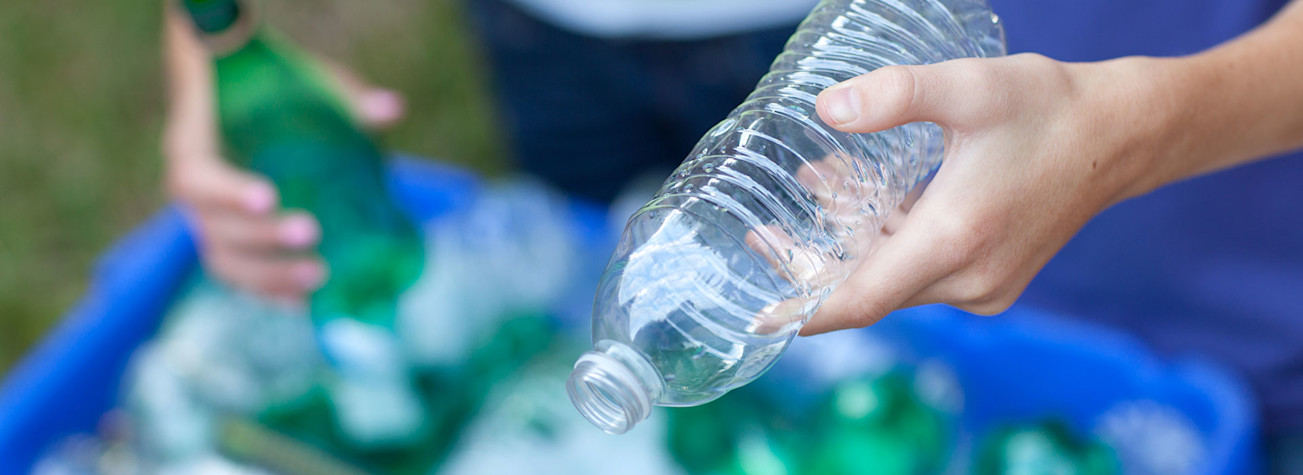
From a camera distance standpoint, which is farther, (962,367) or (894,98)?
(962,367)

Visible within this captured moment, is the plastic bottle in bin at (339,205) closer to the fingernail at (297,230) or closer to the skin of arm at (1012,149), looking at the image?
the fingernail at (297,230)

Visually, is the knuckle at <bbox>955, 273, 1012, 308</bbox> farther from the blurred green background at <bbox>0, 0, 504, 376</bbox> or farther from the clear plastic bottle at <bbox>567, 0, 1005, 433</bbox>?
the blurred green background at <bbox>0, 0, 504, 376</bbox>

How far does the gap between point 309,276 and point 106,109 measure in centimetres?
175

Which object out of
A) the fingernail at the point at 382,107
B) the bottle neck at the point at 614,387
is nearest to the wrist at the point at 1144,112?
the bottle neck at the point at 614,387

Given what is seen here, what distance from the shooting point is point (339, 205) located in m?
1.24

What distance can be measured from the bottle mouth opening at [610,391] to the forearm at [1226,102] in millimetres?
356

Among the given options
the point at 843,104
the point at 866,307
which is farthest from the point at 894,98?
the point at 866,307

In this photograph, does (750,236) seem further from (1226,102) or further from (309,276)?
(309,276)

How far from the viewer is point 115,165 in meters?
2.42

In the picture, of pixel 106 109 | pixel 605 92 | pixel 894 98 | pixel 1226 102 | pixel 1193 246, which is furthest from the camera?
pixel 106 109

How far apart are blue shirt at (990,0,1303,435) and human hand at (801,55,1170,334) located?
1.34 ft

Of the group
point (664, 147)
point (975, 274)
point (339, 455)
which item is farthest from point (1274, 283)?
point (339, 455)

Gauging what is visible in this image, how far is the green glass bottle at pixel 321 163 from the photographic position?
1.17 metres

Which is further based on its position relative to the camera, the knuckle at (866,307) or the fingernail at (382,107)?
the fingernail at (382,107)
